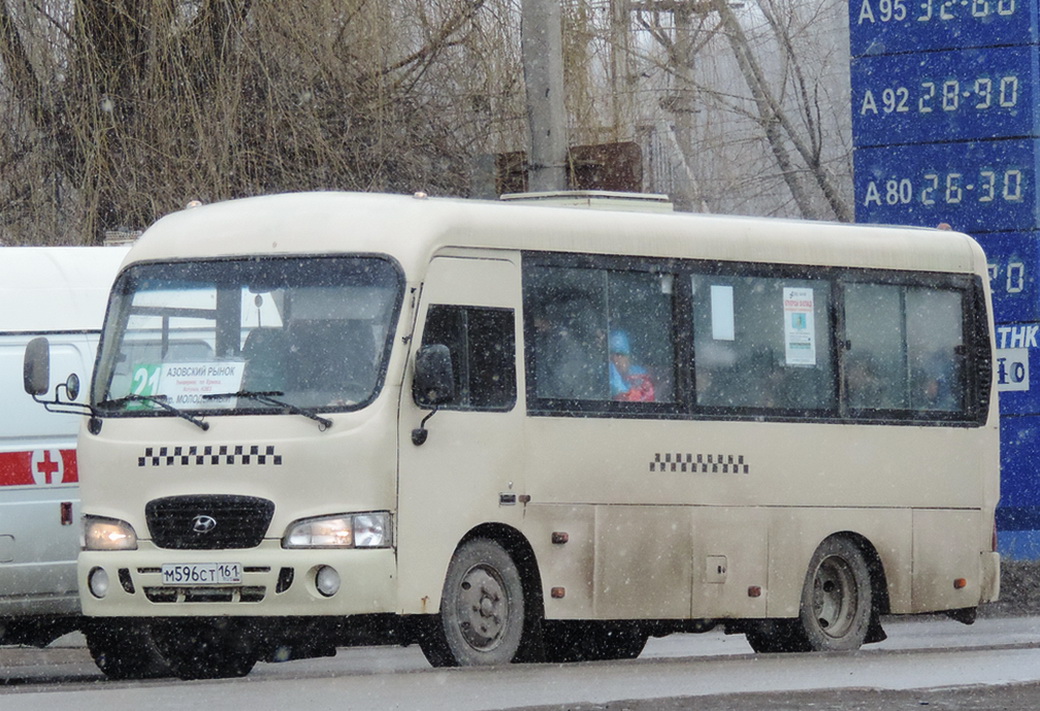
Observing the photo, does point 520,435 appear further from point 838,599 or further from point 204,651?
point 838,599

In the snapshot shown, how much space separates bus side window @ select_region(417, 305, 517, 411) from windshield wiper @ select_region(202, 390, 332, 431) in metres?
0.74

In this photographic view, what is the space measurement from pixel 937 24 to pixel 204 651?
10.2 meters

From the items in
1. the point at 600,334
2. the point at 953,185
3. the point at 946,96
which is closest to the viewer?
the point at 600,334

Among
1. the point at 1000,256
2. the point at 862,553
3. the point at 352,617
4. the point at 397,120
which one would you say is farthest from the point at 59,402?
the point at 1000,256

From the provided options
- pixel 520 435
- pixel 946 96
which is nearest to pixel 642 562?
pixel 520 435

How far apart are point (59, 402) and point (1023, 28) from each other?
1082 centimetres

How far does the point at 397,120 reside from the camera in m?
19.1

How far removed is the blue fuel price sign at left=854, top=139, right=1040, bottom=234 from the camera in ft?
66.1

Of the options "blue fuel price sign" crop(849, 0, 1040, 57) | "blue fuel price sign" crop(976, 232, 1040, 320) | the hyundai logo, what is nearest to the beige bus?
the hyundai logo

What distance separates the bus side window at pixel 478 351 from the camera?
1243 centimetres

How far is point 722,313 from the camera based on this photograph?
1431 centimetres

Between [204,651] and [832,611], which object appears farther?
[832,611]

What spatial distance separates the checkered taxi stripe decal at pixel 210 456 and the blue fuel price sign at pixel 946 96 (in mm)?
10219

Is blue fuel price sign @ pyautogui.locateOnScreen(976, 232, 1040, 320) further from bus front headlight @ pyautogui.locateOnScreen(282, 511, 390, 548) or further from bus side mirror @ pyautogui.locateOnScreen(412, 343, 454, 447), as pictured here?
bus front headlight @ pyautogui.locateOnScreen(282, 511, 390, 548)
